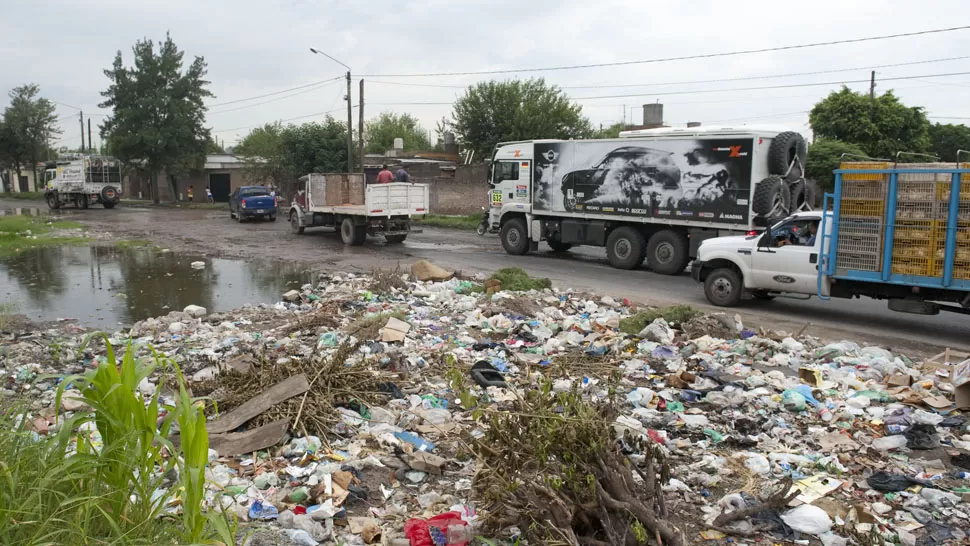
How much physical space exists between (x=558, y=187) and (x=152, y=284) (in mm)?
9399

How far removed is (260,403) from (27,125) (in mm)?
64690

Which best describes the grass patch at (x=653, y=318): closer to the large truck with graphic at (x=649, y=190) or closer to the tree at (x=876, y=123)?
the large truck with graphic at (x=649, y=190)

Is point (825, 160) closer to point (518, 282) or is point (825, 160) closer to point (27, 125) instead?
point (518, 282)

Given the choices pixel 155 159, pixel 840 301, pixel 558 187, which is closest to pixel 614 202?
pixel 558 187

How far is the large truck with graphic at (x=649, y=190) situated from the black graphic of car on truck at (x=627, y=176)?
0.02 metres

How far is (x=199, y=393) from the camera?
637 cm

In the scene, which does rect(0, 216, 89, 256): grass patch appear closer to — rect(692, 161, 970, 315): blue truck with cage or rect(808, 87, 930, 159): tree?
rect(692, 161, 970, 315): blue truck with cage

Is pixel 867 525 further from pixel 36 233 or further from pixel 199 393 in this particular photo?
pixel 36 233

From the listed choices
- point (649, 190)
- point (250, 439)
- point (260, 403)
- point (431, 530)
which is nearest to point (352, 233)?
point (649, 190)

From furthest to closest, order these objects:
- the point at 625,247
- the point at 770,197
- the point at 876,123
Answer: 1. the point at 876,123
2. the point at 625,247
3. the point at 770,197

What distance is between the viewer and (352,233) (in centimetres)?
2175

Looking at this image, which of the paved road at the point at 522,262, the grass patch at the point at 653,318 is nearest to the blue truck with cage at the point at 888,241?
the paved road at the point at 522,262

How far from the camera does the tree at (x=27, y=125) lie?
5825cm

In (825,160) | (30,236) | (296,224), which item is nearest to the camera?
(825,160)
